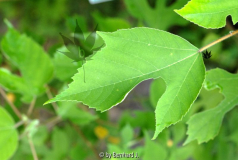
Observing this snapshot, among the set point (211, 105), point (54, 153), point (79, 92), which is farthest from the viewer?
point (54, 153)

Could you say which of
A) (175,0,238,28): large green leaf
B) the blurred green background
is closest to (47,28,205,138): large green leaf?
(175,0,238,28): large green leaf

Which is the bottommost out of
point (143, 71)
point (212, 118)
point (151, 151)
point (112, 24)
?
point (151, 151)

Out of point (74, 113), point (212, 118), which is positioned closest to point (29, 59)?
point (74, 113)

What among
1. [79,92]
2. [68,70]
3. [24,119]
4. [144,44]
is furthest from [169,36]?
[24,119]

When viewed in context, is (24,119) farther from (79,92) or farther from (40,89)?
(79,92)

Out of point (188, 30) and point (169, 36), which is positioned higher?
point (188, 30)

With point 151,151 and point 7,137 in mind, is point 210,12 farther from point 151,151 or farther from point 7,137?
point 7,137

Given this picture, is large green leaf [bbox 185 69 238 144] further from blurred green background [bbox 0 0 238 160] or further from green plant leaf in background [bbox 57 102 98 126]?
green plant leaf in background [bbox 57 102 98 126]
